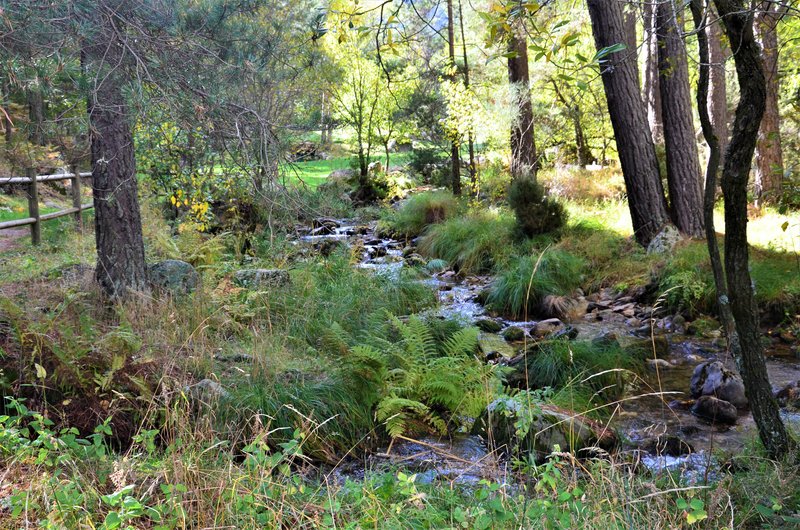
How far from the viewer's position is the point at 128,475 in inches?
117

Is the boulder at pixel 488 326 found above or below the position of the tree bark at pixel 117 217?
below

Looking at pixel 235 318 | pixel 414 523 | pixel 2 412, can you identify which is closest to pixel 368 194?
pixel 235 318

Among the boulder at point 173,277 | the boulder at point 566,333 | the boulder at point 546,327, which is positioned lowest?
the boulder at point 546,327

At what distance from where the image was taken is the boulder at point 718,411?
5.01 meters

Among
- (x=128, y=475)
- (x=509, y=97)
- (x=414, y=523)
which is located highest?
(x=509, y=97)

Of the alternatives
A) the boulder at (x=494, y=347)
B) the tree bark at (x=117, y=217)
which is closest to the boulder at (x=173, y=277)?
the tree bark at (x=117, y=217)

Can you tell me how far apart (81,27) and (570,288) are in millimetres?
7119

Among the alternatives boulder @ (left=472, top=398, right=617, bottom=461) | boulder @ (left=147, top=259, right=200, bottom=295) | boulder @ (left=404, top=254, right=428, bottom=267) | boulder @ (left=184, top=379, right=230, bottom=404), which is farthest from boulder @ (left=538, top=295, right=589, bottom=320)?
boulder @ (left=184, top=379, right=230, bottom=404)

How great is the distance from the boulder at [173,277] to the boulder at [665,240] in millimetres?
6144

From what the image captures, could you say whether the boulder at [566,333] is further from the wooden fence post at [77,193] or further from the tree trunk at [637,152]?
the wooden fence post at [77,193]

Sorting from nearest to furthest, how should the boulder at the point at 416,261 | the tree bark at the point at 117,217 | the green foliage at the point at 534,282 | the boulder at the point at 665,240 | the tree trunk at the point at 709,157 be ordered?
1. the tree trunk at the point at 709,157
2. the tree bark at the point at 117,217
3. the green foliage at the point at 534,282
4. the boulder at the point at 665,240
5. the boulder at the point at 416,261

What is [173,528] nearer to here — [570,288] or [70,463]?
[70,463]

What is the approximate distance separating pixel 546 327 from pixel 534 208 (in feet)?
11.9

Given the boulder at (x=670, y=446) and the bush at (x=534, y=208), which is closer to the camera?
the boulder at (x=670, y=446)
